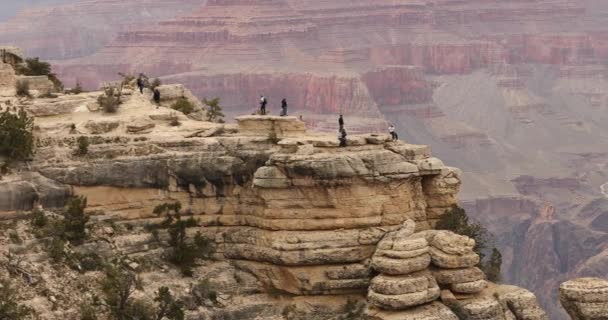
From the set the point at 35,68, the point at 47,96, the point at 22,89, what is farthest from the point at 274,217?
the point at 35,68

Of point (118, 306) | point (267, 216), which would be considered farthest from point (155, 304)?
point (267, 216)

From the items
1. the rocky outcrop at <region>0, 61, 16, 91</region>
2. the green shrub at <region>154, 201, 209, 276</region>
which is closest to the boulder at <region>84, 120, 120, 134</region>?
the green shrub at <region>154, 201, 209, 276</region>

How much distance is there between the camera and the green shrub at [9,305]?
44838mm

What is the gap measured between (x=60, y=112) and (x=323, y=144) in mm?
10560

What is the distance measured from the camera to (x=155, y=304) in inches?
1964

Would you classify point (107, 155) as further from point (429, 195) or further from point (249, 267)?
point (429, 195)

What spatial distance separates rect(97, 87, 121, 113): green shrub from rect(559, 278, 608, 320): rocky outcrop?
18.5m

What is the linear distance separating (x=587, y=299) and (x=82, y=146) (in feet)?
60.9

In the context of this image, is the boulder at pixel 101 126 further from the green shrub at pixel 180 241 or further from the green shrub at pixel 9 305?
the green shrub at pixel 9 305

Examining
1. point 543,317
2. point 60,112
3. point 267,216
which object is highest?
point 60,112

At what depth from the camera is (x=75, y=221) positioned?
50719mm

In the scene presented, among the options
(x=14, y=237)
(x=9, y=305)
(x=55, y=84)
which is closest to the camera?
(x=9, y=305)

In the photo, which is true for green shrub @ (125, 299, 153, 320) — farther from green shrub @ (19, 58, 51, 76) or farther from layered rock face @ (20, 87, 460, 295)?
green shrub @ (19, 58, 51, 76)

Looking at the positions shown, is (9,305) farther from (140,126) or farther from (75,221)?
(140,126)
